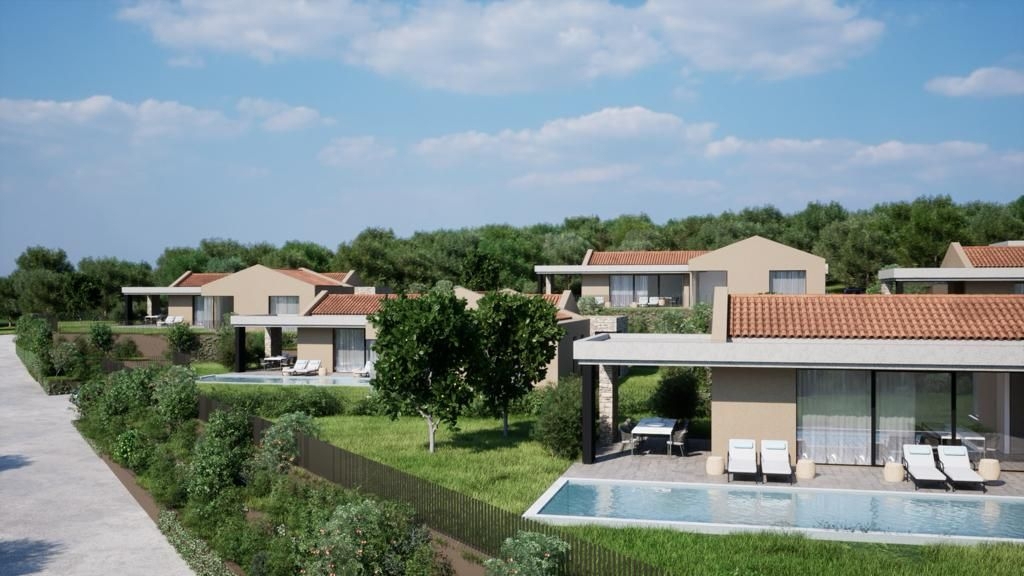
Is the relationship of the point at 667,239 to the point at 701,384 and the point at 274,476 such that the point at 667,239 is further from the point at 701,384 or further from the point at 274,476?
the point at 274,476

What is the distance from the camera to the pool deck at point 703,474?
62.2 feet

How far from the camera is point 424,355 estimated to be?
23.5 m

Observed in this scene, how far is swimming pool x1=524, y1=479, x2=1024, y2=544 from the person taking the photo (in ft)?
51.8

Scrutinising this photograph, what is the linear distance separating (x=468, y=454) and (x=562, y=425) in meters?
3.04

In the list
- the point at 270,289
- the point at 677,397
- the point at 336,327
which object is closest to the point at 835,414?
the point at 677,397

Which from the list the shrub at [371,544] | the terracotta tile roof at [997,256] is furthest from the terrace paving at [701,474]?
the terracotta tile roof at [997,256]

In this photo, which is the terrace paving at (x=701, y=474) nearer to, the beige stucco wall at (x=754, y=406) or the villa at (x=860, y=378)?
the villa at (x=860, y=378)

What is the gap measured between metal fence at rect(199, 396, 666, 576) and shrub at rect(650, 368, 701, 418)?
12.8m

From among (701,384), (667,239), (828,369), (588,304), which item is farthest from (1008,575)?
Answer: (667,239)

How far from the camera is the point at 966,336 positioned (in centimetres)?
2130

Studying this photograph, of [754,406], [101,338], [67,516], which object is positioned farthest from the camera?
[101,338]

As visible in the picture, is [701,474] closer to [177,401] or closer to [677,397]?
[677,397]

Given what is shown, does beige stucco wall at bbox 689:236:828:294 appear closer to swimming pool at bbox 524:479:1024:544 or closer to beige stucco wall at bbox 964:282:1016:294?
beige stucco wall at bbox 964:282:1016:294

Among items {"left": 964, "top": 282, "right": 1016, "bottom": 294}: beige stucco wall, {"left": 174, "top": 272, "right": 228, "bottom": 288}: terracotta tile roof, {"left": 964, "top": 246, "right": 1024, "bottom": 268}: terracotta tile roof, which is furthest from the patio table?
{"left": 174, "top": 272, "right": 228, "bottom": 288}: terracotta tile roof
